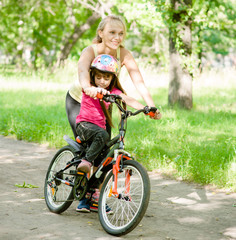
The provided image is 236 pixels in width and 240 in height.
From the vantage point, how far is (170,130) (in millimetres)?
8547

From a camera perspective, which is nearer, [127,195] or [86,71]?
[127,195]

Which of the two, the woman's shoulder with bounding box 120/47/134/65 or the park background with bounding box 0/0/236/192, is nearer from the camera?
the woman's shoulder with bounding box 120/47/134/65

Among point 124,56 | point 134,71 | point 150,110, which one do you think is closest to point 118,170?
point 150,110

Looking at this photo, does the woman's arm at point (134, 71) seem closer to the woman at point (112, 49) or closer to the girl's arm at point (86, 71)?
the woman at point (112, 49)

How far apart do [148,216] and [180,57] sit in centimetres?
735

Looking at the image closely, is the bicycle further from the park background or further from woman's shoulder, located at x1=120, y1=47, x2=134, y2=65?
the park background

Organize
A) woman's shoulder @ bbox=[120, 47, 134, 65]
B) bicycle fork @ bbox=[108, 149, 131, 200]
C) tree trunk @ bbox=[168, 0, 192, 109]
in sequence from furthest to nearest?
tree trunk @ bbox=[168, 0, 192, 109] < woman's shoulder @ bbox=[120, 47, 134, 65] < bicycle fork @ bbox=[108, 149, 131, 200]

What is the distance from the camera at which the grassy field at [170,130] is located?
20.7 ft

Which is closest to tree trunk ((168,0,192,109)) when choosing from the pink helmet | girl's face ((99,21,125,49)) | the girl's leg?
the girl's leg

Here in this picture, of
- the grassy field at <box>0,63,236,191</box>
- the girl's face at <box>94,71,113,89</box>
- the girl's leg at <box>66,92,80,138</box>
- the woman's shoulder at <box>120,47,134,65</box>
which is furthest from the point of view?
the grassy field at <box>0,63,236,191</box>

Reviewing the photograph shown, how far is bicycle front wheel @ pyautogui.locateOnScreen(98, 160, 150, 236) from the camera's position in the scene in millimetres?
3713

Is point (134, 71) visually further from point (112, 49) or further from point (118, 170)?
point (118, 170)

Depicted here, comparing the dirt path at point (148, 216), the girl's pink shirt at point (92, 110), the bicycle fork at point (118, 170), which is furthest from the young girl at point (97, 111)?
the dirt path at point (148, 216)

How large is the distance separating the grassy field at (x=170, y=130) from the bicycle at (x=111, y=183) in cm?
196
